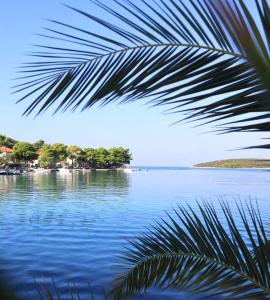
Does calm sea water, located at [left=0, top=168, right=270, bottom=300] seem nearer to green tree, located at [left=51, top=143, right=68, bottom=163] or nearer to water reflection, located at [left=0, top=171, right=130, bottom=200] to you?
water reflection, located at [left=0, top=171, right=130, bottom=200]

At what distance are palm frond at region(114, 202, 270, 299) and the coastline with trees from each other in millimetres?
112418

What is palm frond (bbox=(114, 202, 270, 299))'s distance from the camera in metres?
1.85

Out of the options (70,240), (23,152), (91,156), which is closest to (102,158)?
(91,156)

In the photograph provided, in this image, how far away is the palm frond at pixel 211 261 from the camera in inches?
72.7

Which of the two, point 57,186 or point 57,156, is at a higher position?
point 57,156

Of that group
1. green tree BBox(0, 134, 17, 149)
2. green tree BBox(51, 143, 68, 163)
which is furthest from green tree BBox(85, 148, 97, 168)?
green tree BBox(0, 134, 17, 149)

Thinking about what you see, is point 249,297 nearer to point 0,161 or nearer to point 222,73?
point 222,73

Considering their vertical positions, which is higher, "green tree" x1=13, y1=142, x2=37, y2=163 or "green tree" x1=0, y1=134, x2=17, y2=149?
"green tree" x1=0, y1=134, x2=17, y2=149

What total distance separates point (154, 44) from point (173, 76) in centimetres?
23

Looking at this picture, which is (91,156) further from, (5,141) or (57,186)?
(57,186)

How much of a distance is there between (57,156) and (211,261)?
447 ft

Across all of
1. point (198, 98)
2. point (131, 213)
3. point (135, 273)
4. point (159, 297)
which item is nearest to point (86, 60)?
point (198, 98)

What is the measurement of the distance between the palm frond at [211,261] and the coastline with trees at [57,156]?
112418 millimetres

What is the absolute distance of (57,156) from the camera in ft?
446
